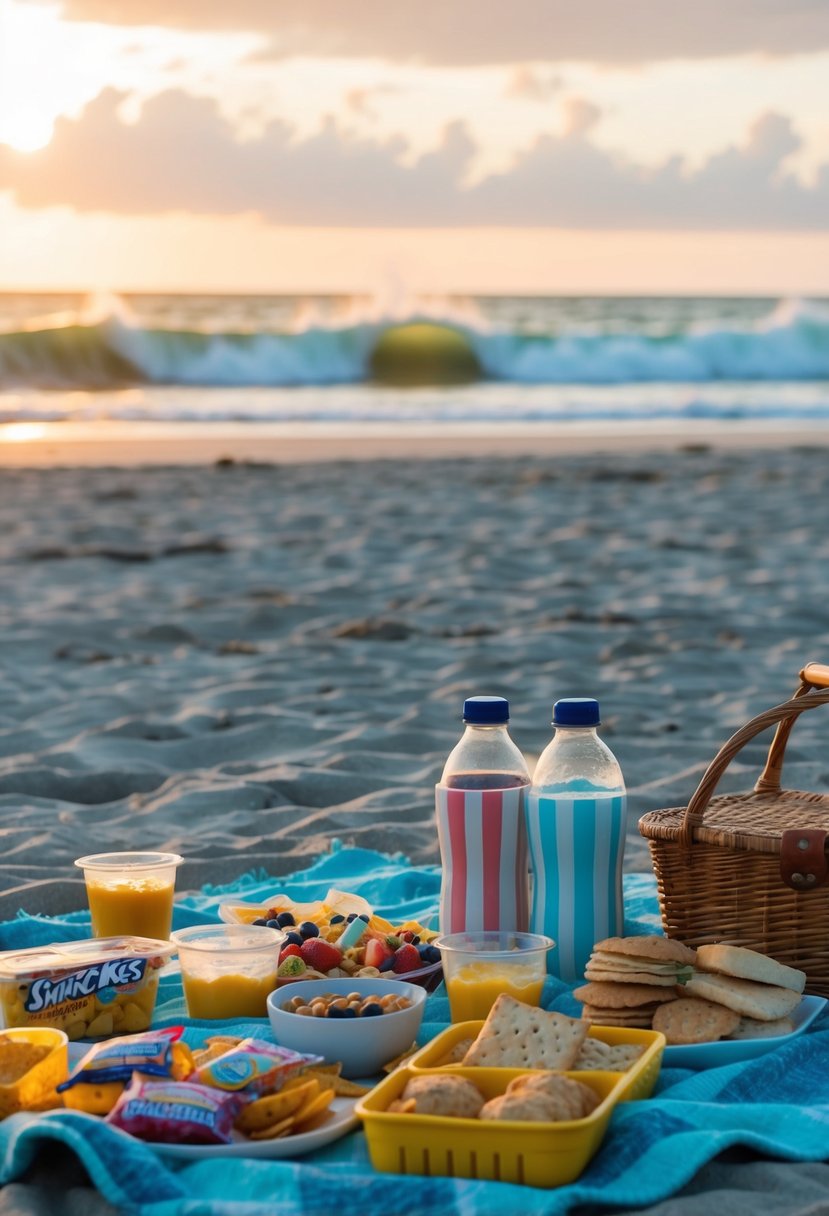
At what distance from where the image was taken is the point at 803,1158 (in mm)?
2500

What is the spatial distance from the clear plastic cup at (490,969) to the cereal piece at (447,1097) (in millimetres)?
464

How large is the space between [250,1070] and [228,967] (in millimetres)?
528

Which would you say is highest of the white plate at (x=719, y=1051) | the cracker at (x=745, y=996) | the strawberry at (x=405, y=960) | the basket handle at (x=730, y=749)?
the basket handle at (x=730, y=749)

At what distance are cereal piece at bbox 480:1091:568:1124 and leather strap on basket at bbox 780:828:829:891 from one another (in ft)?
2.71

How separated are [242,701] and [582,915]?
3315 mm

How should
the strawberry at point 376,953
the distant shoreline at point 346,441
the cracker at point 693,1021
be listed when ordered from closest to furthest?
the cracker at point 693,1021 → the strawberry at point 376,953 → the distant shoreline at point 346,441

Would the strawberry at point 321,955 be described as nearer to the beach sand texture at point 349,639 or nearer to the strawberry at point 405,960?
the strawberry at point 405,960

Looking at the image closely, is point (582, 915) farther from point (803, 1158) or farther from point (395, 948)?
point (803, 1158)

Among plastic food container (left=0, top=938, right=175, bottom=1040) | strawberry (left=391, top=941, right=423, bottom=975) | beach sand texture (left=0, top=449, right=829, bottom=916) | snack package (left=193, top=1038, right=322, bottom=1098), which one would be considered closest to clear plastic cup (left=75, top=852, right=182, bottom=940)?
plastic food container (left=0, top=938, right=175, bottom=1040)

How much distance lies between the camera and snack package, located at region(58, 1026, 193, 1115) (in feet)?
8.39

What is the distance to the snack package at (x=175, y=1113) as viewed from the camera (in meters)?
2.44

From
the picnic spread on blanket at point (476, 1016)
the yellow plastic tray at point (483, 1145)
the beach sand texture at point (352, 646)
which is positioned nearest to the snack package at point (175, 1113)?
the picnic spread on blanket at point (476, 1016)

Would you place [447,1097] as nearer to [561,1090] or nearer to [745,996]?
[561,1090]

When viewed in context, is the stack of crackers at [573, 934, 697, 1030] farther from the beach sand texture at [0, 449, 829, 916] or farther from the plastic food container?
the beach sand texture at [0, 449, 829, 916]
